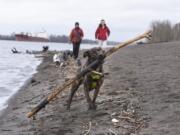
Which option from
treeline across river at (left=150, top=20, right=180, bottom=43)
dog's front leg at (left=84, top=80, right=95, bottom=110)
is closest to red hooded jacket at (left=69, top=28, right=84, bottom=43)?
dog's front leg at (left=84, top=80, right=95, bottom=110)

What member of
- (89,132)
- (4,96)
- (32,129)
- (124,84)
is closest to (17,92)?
(4,96)

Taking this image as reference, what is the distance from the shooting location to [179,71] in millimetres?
19594

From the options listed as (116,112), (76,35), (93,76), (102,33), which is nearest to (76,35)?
(76,35)

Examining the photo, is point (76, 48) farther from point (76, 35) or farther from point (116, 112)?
point (116, 112)

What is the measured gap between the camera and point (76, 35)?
28438 mm

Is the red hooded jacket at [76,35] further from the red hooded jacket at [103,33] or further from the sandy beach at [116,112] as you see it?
the sandy beach at [116,112]

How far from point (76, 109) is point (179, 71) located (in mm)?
6117

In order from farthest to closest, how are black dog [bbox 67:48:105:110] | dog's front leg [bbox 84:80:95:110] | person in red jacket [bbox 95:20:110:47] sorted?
person in red jacket [bbox 95:20:110:47], dog's front leg [bbox 84:80:95:110], black dog [bbox 67:48:105:110]

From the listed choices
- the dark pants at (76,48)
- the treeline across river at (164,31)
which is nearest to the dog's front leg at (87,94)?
the dark pants at (76,48)

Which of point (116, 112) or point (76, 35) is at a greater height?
point (76, 35)

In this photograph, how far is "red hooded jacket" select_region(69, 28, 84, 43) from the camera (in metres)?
28.2

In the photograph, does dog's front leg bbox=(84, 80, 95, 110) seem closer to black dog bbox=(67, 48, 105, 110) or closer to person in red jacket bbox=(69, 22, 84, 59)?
black dog bbox=(67, 48, 105, 110)

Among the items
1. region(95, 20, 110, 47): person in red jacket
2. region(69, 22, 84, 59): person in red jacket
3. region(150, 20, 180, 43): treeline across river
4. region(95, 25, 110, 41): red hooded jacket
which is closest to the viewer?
region(95, 20, 110, 47): person in red jacket

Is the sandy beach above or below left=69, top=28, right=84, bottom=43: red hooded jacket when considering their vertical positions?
below
